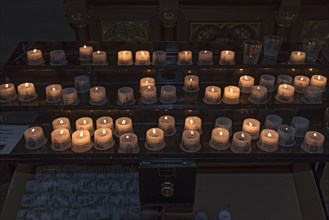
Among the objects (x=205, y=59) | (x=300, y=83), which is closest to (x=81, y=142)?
(x=205, y=59)

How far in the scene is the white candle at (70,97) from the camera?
1.59 metres

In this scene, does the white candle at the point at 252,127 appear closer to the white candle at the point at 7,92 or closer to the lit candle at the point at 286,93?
the lit candle at the point at 286,93

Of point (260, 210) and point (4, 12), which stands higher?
point (4, 12)

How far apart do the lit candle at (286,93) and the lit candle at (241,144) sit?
0.30 m

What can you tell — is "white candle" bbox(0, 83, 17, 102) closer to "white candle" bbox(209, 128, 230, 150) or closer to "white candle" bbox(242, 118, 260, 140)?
"white candle" bbox(209, 128, 230, 150)

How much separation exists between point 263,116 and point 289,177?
40 centimetres

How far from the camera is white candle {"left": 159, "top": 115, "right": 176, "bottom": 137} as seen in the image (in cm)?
153

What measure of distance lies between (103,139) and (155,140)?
197 mm

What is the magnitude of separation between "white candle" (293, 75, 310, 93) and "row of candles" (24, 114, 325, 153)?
0.71ft

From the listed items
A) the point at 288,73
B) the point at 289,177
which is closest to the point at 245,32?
the point at 288,73

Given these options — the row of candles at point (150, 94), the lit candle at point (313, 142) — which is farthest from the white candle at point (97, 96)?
the lit candle at point (313, 142)

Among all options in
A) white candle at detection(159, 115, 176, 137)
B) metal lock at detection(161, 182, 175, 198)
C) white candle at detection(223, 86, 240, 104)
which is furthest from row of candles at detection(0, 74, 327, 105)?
metal lock at detection(161, 182, 175, 198)

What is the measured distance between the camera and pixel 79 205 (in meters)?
1.76

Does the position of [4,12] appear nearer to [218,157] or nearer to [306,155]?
[218,157]
